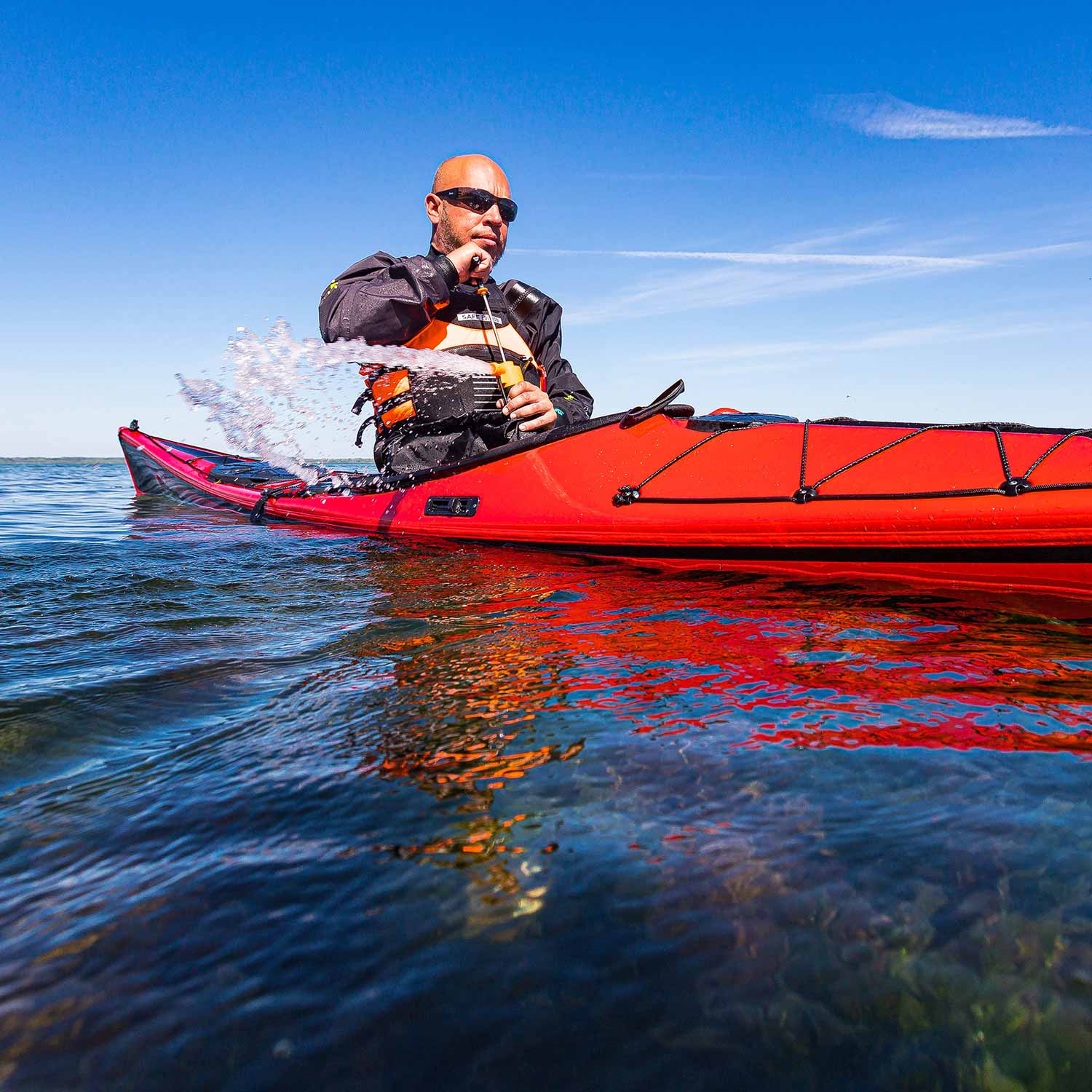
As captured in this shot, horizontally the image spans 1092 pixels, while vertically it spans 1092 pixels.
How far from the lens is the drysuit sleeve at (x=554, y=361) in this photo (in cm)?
548

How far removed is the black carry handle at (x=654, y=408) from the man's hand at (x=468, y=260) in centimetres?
150

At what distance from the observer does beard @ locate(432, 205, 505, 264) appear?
503 cm

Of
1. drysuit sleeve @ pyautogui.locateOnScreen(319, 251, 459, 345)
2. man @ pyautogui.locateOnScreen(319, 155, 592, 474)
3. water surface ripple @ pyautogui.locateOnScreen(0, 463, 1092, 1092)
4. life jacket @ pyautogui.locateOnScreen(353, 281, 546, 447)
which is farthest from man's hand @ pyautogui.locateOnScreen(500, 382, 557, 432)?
water surface ripple @ pyautogui.locateOnScreen(0, 463, 1092, 1092)

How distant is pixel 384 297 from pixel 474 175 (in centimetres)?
120

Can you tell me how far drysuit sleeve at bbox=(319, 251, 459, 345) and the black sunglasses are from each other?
54 centimetres

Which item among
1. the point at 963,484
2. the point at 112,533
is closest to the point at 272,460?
the point at 112,533

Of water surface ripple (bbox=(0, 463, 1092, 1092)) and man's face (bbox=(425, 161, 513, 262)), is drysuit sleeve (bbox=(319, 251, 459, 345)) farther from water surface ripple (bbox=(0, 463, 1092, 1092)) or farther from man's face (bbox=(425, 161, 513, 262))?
water surface ripple (bbox=(0, 463, 1092, 1092))

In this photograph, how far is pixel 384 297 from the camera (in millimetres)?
4402

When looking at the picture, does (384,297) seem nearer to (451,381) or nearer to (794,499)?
(451,381)

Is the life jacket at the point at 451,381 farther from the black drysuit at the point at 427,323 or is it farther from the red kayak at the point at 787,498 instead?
the red kayak at the point at 787,498

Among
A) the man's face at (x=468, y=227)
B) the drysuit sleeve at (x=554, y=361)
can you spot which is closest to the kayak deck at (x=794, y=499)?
the drysuit sleeve at (x=554, y=361)

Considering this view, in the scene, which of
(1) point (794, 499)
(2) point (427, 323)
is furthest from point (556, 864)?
(2) point (427, 323)

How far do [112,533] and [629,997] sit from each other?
20.1ft

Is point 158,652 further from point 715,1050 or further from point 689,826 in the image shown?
point 715,1050
